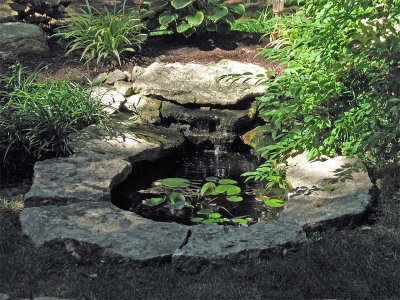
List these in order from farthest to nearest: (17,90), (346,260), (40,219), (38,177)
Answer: (17,90) < (38,177) < (40,219) < (346,260)

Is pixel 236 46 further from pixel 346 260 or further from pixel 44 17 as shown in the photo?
pixel 346 260

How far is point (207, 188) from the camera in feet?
20.0

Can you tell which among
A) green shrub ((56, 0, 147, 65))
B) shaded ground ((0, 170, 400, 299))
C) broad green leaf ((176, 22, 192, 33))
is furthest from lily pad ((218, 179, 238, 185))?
broad green leaf ((176, 22, 192, 33))

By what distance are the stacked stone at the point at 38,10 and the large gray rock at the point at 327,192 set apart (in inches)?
185

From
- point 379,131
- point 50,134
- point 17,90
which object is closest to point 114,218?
point 50,134

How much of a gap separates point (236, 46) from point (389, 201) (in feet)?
13.8

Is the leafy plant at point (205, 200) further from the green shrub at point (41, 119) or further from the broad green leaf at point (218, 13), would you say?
the broad green leaf at point (218, 13)

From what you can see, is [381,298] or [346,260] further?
[346,260]

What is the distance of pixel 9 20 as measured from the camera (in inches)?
376

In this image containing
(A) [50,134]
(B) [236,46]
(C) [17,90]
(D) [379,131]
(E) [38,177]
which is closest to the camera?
(D) [379,131]

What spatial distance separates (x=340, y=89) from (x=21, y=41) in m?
4.34

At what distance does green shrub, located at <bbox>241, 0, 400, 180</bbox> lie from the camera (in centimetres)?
517

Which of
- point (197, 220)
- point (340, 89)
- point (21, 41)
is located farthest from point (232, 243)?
point (21, 41)

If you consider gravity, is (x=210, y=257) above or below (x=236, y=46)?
above
